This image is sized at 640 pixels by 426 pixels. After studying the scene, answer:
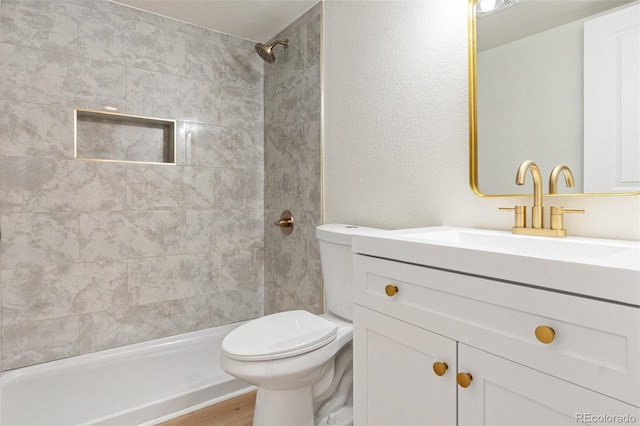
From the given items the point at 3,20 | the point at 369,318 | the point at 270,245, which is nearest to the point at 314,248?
the point at 270,245

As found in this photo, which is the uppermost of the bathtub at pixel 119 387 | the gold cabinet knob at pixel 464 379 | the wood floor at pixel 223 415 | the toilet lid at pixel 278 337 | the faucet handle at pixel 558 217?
the faucet handle at pixel 558 217

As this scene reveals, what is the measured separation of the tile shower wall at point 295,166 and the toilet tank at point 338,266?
419mm

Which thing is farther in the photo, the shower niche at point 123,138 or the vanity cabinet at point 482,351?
the shower niche at point 123,138

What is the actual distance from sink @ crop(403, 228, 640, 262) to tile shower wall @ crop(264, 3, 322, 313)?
1.02 meters

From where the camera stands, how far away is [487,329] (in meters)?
0.77

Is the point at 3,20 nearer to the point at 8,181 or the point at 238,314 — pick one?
the point at 8,181

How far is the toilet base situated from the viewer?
4.60ft


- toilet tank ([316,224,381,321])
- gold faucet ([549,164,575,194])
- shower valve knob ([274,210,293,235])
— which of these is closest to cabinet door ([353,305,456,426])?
toilet tank ([316,224,381,321])

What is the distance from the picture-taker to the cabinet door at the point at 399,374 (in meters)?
0.87

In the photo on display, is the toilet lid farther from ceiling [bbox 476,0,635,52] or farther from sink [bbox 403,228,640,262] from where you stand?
ceiling [bbox 476,0,635,52]

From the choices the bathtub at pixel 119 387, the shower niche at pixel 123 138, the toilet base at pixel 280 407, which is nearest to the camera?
the toilet base at pixel 280 407

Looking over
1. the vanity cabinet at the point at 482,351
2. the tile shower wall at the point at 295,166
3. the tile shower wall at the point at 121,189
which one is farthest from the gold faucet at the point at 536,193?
the tile shower wall at the point at 121,189

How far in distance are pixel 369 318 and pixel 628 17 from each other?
1.08 metres

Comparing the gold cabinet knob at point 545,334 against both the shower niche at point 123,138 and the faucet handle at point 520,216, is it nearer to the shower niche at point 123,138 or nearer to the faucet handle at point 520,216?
the faucet handle at point 520,216
